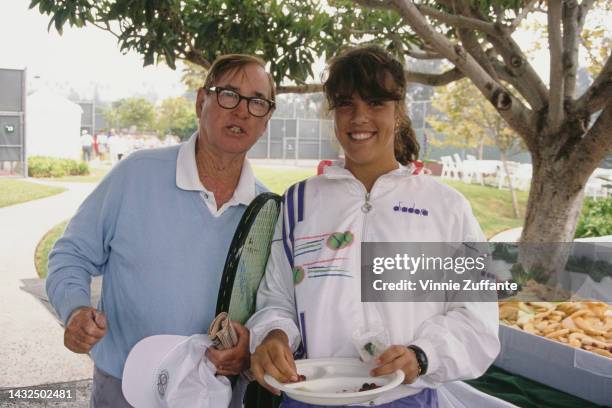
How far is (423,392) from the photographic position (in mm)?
1779

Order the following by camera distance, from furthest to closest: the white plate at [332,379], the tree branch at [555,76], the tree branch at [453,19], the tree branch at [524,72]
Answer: the tree branch at [524,72] < the tree branch at [555,76] < the tree branch at [453,19] < the white plate at [332,379]

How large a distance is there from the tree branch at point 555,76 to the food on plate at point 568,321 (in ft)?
5.54

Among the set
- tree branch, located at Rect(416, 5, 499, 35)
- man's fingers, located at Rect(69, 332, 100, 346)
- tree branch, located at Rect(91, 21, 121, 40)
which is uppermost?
tree branch, located at Rect(416, 5, 499, 35)

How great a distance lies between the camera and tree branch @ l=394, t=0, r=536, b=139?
4152 millimetres

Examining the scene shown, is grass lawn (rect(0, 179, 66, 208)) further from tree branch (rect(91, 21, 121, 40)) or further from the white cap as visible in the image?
the white cap

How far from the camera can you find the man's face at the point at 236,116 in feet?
6.73

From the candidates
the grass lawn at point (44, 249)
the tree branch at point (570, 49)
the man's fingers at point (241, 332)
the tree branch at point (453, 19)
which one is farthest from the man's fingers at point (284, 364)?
the grass lawn at point (44, 249)

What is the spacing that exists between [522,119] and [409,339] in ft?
12.9

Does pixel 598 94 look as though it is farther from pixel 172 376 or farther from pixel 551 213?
pixel 172 376

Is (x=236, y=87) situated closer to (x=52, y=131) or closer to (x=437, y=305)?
(x=437, y=305)

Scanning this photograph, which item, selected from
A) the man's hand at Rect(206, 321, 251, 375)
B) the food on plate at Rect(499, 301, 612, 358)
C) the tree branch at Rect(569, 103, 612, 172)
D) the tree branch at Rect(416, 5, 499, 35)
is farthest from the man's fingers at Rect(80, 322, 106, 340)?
the tree branch at Rect(569, 103, 612, 172)

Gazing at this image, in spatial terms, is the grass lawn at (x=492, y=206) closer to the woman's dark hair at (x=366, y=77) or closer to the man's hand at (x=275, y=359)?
the woman's dark hair at (x=366, y=77)

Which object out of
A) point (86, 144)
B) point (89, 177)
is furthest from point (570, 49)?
point (89, 177)

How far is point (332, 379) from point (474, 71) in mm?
3665
